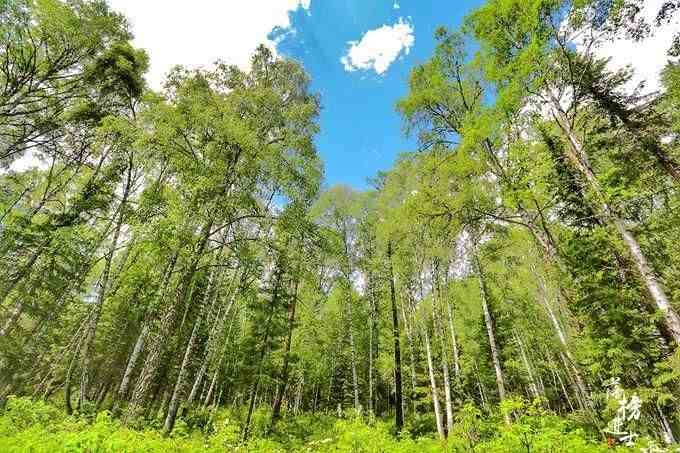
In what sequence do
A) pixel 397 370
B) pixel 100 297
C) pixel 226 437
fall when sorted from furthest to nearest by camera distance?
pixel 397 370
pixel 100 297
pixel 226 437

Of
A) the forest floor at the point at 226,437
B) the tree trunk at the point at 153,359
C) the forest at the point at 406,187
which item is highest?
the forest at the point at 406,187

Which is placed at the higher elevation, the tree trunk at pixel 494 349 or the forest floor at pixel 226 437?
the tree trunk at pixel 494 349

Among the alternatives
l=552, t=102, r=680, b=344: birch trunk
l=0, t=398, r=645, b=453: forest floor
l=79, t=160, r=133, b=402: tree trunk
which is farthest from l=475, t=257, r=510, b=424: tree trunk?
l=79, t=160, r=133, b=402: tree trunk

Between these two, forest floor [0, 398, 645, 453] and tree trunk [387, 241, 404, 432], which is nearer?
forest floor [0, 398, 645, 453]

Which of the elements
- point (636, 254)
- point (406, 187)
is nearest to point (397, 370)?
point (406, 187)

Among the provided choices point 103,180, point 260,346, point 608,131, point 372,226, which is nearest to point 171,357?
point 260,346

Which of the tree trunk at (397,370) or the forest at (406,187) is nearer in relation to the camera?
the forest at (406,187)

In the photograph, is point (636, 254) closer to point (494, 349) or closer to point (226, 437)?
point (494, 349)

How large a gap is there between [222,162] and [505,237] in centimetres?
1080

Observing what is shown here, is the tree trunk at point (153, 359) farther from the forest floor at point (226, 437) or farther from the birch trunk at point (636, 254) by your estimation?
the birch trunk at point (636, 254)

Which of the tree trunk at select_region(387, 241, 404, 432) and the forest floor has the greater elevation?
the tree trunk at select_region(387, 241, 404, 432)

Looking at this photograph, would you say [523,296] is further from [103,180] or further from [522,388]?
[103,180]

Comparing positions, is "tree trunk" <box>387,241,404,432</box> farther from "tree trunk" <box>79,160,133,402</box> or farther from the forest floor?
"tree trunk" <box>79,160,133,402</box>

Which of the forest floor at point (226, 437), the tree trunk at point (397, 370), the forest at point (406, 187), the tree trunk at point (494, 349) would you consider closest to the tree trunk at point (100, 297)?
the forest at point (406, 187)
